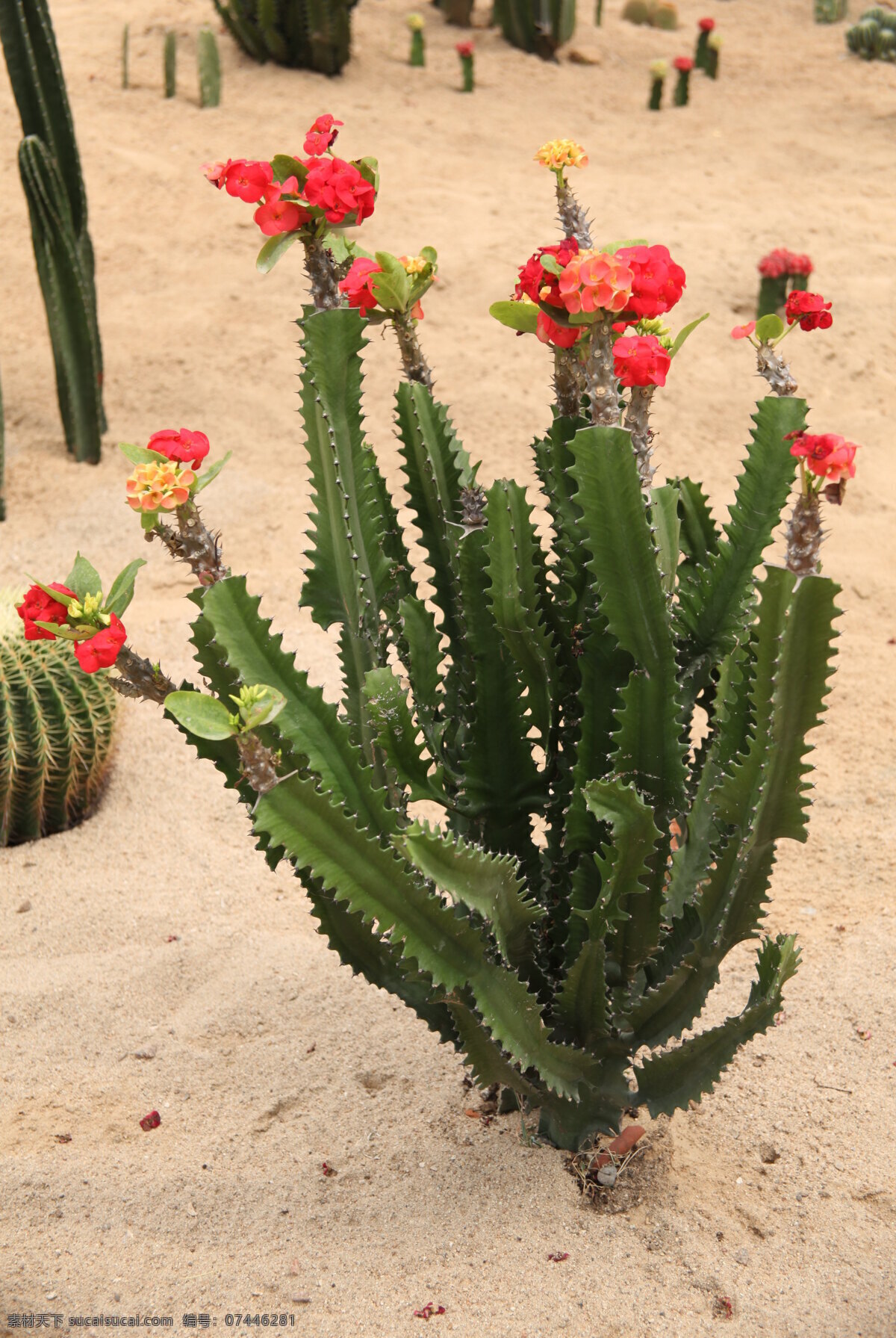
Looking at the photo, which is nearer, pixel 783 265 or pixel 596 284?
pixel 596 284

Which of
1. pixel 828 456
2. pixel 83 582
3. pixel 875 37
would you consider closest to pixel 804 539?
pixel 828 456

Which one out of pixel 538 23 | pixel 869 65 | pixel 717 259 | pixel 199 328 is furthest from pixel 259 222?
pixel 869 65

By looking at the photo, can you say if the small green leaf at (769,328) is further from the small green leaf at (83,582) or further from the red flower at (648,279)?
the small green leaf at (83,582)

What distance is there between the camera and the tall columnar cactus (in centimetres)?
406

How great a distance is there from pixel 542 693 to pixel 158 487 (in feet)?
2.22

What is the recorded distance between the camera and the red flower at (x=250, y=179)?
1.58 m

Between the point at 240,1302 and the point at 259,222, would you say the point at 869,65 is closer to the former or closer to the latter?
the point at 259,222

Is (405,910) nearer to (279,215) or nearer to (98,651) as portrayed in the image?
(98,651)

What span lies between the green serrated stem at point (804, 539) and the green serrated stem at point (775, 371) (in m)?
0.47

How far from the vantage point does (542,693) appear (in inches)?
73.7

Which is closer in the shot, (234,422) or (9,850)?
(9,850)

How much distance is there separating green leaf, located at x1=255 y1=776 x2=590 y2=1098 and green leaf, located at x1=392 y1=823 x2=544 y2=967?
33 millimetres

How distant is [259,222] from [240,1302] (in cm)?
152

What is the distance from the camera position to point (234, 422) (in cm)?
479
